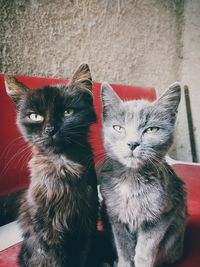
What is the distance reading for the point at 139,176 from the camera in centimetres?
52

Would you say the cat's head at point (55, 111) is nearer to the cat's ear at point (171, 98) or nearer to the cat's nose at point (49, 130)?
the cat's nose at point (49, 130)

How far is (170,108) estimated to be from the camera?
1.67ft

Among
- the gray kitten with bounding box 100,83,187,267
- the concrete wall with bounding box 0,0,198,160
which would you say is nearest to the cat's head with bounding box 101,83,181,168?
the gray kitten with bounding box 100,83,187,267

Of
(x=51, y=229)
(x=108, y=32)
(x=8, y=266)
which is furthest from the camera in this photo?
(x=108, y=32)

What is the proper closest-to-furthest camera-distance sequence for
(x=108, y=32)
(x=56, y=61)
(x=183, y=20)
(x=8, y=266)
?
(x=8, y=266) → (x=56, y=61) → (x=108, y=32) → (x=183, y=20)

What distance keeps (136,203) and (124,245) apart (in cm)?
10

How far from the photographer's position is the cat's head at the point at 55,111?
1.54 feet

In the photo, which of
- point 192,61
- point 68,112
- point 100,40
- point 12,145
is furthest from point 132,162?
point 192,61

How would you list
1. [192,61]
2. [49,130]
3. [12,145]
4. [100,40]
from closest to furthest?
[49,130] < [12,145] < [100,40] < [192,61]

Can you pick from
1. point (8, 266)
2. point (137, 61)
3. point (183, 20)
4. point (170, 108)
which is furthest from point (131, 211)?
point (183, 20)

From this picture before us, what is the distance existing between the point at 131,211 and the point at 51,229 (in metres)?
0.14

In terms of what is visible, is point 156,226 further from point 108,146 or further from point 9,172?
point 9,172

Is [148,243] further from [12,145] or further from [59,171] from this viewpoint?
[12,145]

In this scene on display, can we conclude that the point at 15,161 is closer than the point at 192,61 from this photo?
Yes
